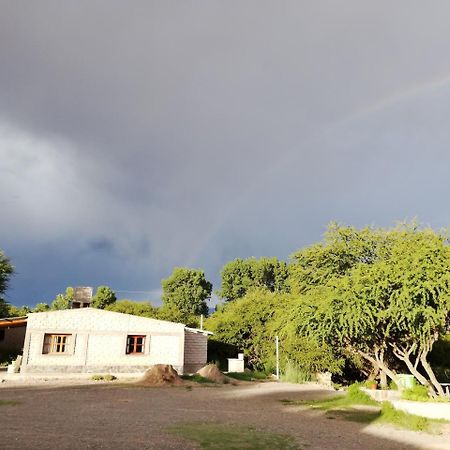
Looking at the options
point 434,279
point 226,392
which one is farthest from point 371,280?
point 226,392

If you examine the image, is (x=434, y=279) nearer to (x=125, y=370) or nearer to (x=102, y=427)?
(x=102, y=427)

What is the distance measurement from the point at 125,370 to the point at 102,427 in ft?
62.2

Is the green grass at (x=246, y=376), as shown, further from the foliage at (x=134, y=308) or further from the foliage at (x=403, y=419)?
the foliage at (x=134, y=308)

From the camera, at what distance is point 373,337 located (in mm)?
20656

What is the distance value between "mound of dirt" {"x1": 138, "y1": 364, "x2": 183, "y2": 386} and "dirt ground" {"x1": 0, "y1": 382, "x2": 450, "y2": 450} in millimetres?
3137

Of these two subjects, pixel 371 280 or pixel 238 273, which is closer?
pixel 371 280

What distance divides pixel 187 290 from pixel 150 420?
210 feet

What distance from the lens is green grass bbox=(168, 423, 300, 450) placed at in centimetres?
974

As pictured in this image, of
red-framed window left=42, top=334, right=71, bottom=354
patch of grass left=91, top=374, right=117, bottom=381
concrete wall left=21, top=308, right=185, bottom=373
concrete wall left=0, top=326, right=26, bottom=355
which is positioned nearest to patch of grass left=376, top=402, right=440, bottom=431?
patch of grass left=91, top=374, right=117, bottom=381

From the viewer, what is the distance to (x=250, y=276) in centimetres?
7750

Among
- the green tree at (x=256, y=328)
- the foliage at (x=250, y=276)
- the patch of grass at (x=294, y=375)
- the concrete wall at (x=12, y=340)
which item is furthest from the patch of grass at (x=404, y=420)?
the foliage at (x=250, y=276)

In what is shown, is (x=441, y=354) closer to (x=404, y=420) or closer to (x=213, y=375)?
(x=213, y=375)

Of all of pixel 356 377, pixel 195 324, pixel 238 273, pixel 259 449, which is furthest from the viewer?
pixel 238 273

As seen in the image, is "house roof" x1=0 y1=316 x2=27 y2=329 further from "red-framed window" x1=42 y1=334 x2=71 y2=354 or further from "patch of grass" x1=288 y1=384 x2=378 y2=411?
"patch of grass" x1=288 y1=384 x2=378 y2=411
